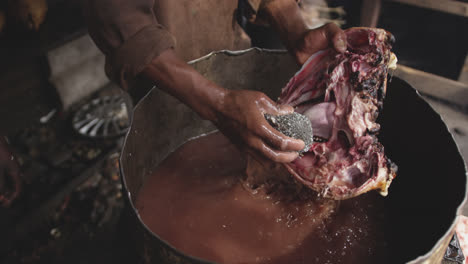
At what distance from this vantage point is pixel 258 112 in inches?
59.1

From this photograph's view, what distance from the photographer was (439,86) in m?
3.19

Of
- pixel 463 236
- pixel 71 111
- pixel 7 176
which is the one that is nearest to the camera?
pixel 463 236

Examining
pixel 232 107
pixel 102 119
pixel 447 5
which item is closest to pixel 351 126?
pixel 232 107

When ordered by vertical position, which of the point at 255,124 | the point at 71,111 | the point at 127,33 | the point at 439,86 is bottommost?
the point at 71,111

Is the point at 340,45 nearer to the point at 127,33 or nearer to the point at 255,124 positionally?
the point at 255,124

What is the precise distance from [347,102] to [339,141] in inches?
7.9

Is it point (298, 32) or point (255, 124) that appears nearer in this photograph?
point (255, 124)

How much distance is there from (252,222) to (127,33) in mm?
1105

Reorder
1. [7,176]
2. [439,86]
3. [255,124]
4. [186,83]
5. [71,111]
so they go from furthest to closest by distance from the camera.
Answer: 1. [71,111]
2. [439,86]
3. [7,176]
4. [186,83]
5. [255,124]

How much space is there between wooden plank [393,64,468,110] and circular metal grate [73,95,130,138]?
277 cm

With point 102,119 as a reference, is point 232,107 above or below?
above

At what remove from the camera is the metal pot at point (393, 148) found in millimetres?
1585

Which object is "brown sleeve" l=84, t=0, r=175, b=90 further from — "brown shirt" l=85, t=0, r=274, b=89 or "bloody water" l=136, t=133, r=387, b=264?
"bloody water" l=136, t=133, r=387, b=264

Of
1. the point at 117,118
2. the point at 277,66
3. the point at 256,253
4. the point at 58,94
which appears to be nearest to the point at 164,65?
the point at 256,253
